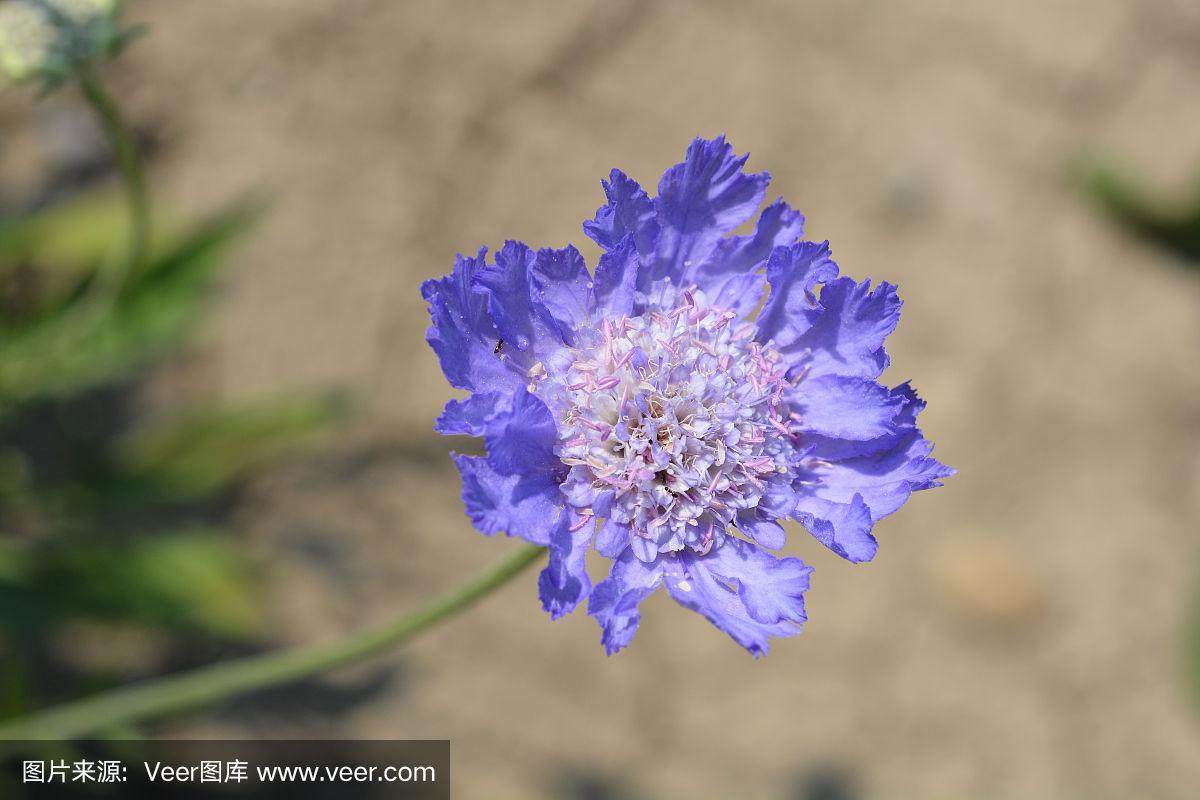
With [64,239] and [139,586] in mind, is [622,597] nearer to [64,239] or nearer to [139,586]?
[139,586]

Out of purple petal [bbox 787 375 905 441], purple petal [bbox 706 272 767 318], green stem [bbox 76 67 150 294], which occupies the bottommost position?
purple petal [bbox 787 375 905 441]

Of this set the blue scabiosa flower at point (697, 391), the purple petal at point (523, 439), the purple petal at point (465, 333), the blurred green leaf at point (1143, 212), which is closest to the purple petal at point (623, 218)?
the blue scabiosa flower at point (697, 391)

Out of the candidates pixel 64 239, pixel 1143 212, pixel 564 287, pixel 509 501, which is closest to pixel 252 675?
pixel 509 501

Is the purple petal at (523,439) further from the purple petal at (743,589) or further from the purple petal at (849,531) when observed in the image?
the purple petal at (849,531)

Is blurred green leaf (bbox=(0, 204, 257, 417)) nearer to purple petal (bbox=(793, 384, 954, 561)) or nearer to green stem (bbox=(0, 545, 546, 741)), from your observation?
green stem (bbox=(0, 545, 546, 741))

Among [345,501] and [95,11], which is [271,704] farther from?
[95,11]

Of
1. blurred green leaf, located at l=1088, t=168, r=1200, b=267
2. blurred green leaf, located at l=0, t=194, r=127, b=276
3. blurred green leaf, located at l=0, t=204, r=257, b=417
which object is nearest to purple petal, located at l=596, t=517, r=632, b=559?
blurred green leaf, located at l=0, t=204, r=257, b=417

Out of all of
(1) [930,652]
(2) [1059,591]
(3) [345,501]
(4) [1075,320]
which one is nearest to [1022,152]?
(4) [1075,320]
